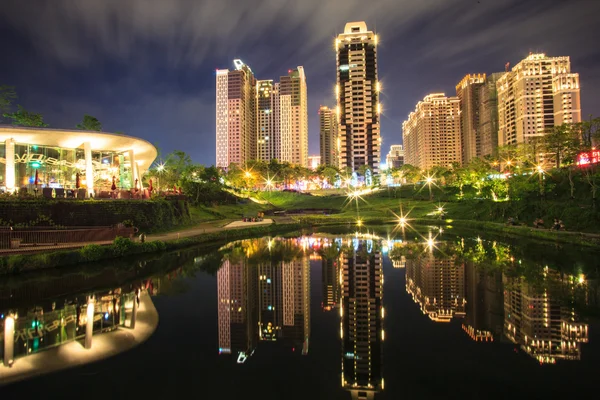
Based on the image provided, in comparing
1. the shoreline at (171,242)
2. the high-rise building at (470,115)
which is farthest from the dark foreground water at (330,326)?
the high-rise building at (470,115)

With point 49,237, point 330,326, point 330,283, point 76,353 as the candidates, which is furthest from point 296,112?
point 76,353

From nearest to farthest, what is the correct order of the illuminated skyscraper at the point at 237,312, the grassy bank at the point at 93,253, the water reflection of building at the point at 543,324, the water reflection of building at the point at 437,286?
1. the water reflection of building at the point at 543,324
2. the illuminated skyscraper at the point at 237,312
3. the water reflection of building at the point at 437,286
4. the grassy bank at the point at 93,253

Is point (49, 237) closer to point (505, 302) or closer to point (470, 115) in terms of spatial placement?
point (505, 302)

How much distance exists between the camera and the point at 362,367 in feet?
27.6

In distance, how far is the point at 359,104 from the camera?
120m

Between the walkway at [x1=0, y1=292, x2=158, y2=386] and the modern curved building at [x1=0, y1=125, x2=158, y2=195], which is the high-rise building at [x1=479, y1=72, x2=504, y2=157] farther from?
the walkway at [x1=0, y1=292, x2=158, y2=386]

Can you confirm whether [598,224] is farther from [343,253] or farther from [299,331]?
[299,331]

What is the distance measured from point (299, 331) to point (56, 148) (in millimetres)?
33166

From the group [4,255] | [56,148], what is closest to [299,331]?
[4,255]

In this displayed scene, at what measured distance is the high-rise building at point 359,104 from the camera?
393ft

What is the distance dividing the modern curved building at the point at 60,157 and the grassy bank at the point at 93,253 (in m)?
10.1

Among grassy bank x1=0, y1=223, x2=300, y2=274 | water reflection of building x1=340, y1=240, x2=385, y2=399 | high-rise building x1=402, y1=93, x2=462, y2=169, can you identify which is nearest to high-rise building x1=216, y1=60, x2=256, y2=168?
high-rise building x1=402, y1=93, x2=462, y2=169

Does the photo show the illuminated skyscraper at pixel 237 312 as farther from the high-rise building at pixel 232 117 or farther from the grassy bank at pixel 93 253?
the high-rise building at pixel 232 117

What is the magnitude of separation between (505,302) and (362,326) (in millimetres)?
6164
